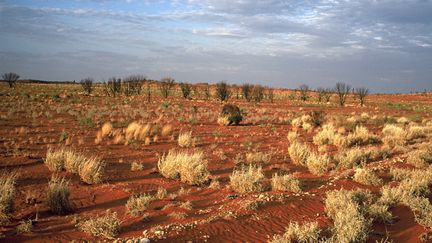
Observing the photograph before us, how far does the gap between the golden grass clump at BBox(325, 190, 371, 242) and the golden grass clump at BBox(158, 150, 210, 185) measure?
366cm

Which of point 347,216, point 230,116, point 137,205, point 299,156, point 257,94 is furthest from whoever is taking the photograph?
point 257,94

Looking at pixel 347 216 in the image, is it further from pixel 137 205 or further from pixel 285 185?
pixel 137 205

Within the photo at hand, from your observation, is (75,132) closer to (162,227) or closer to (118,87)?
(162,227)

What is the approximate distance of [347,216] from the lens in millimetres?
7277

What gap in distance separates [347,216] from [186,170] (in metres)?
4.98

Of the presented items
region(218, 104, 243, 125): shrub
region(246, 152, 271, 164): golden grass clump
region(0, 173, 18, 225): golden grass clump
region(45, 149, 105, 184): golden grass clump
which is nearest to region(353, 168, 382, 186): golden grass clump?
region(246, 152, 271, 164): golden grass clump

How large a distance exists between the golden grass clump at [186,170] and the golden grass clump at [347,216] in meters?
3.66

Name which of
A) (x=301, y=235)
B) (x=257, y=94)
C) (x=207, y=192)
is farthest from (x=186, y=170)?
(x=257, y=94)

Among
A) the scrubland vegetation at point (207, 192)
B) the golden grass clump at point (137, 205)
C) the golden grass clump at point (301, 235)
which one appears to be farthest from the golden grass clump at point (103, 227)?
the golden grass clump at point (301, 235)

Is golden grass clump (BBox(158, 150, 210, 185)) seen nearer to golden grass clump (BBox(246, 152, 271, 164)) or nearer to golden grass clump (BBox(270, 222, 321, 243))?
golden grass clump (BBox(246, 152, 271, 164))

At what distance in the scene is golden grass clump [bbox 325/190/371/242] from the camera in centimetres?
680

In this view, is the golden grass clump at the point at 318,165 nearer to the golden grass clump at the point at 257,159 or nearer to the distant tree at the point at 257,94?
the golden grass clump at the point at 257,159

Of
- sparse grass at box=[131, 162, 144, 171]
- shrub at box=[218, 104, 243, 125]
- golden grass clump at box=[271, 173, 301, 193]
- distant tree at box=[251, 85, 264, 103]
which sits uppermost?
distant tree at box=[251, 85, 264, 103]

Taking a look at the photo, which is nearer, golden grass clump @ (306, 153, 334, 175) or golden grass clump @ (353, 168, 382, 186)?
golden grass clump @ (353, 168, 382, 186)
